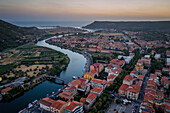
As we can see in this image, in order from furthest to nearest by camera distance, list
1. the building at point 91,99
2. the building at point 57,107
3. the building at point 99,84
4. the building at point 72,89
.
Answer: the building at point 99,84, the building at point 72,89, the building at point 91,99, the building at point 57,107

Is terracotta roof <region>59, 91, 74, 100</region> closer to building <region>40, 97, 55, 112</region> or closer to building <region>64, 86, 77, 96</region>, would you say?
building <region>64, 86, 77, 96</region>

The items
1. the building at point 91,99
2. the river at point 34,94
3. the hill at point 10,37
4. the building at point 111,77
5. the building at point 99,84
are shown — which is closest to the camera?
the building at point 91,99

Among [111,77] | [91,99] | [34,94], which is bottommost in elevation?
[34,94]

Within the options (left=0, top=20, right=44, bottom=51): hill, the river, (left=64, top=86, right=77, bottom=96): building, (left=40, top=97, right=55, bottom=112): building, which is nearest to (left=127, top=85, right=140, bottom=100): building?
(left=64, top=86, right=77, bottom=96): building

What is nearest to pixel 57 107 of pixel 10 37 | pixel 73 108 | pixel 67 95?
pixel 73 108

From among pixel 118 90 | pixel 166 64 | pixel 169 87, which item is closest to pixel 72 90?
pixel 118 90

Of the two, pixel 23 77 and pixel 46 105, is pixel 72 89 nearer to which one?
pixel 46 105

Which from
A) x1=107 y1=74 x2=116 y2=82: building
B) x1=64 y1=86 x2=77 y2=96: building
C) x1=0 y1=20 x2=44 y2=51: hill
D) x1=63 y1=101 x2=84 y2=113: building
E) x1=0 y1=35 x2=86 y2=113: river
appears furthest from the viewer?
x1=0 y1=20 x2=44 y2=51: hill

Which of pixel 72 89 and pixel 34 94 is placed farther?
pixel 34 94

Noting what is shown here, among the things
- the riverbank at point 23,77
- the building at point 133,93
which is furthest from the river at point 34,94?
the building at point 133,93

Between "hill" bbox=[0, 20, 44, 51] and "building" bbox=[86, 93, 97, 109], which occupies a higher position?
"hill" bbox=[0, 20, 44, 51]

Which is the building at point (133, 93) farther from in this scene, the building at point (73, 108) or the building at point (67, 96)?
the building at point (67, 96)
